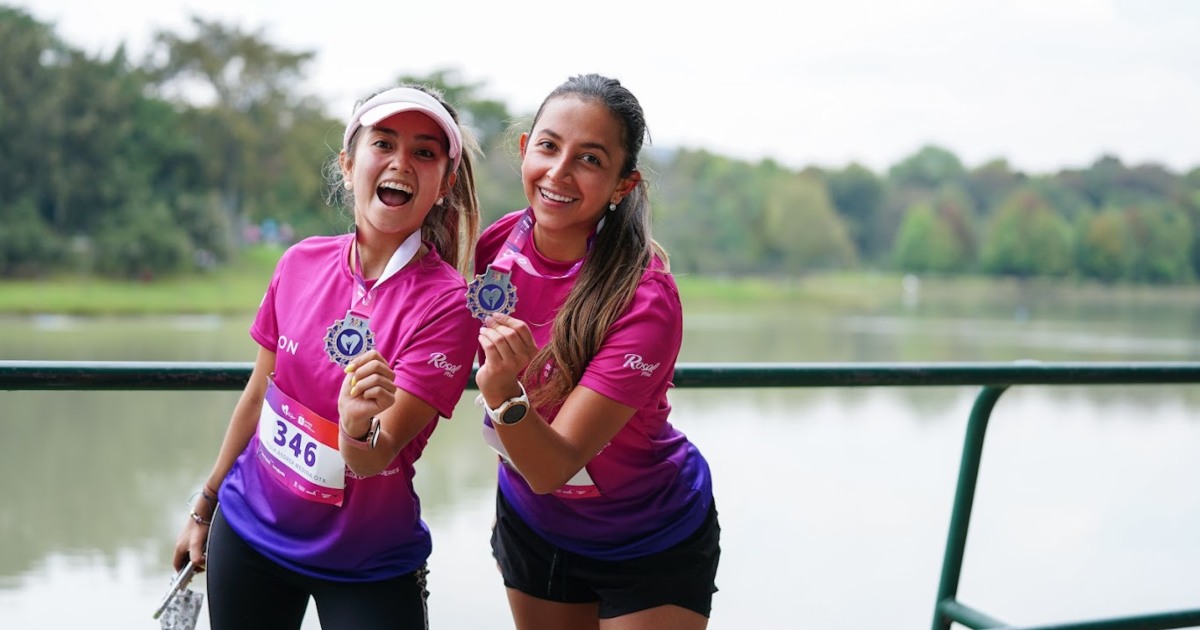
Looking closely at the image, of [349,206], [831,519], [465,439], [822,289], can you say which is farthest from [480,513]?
[822,289]

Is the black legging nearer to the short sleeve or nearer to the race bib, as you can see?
the race bib

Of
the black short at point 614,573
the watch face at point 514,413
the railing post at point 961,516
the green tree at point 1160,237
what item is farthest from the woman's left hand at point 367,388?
the green tree at point 1160,237

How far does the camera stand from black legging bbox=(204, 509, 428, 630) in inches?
51.7

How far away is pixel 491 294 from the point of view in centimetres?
133

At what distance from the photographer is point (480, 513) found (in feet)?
34.3

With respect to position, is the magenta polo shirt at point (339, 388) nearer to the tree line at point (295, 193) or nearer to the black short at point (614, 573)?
the black short at point (614, 573)

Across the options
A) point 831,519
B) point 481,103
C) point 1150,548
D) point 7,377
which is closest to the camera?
point 7,377

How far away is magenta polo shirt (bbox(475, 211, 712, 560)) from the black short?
0.01 meters

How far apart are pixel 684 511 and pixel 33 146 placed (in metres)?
29.3

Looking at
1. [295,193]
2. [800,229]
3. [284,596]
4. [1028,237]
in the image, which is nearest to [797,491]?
[284,596]

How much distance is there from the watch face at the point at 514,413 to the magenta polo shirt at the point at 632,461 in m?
0.13

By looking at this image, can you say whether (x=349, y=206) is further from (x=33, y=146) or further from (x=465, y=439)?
(x=33, y=146)

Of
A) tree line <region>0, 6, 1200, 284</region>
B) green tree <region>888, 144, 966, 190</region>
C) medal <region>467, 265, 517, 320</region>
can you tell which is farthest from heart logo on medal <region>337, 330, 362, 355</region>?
green tree <region>888, 144, 966, 190</region>

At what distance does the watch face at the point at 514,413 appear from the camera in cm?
121
